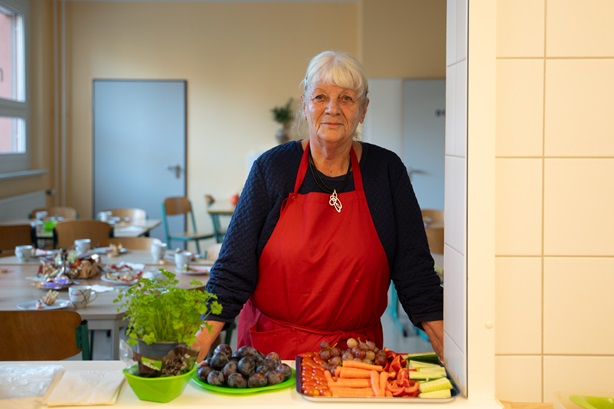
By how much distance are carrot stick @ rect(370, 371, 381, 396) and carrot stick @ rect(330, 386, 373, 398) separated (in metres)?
0.01

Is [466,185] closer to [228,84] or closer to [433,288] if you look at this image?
[433,288]

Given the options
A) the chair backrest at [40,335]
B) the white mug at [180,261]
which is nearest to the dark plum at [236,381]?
the chair backrest at [40,335]

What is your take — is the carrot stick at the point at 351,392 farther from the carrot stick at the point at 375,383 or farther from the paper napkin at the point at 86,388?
the paper napkin at the point at 86,388

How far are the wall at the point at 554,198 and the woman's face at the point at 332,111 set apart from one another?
2.23ft

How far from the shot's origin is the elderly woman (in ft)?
7.76

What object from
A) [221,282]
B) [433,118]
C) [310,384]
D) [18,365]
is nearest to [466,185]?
[310,384]

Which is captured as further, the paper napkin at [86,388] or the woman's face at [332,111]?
the woman's face at [332,111]

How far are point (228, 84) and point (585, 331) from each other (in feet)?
26.7

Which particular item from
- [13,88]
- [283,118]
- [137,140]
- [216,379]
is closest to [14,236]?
[13,88]

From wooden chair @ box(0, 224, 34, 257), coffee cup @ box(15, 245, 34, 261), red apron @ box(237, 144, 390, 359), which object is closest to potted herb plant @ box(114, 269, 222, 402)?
red apron @ box(237, 144, 390, 359)

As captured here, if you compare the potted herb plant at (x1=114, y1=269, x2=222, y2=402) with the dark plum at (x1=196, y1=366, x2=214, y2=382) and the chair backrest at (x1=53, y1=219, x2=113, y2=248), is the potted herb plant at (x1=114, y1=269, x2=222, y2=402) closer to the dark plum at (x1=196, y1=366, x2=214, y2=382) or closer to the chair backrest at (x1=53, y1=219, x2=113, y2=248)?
the dark plum at (x1=196, y1=366, x2=214, y2=382)

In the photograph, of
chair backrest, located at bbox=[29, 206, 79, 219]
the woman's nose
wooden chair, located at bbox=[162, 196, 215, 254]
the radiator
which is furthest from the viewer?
wooden chair, located at bbox=[162, 196, 215, 254]

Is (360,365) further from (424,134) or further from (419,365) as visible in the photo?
(424,134)

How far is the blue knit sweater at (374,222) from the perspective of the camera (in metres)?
2.36
